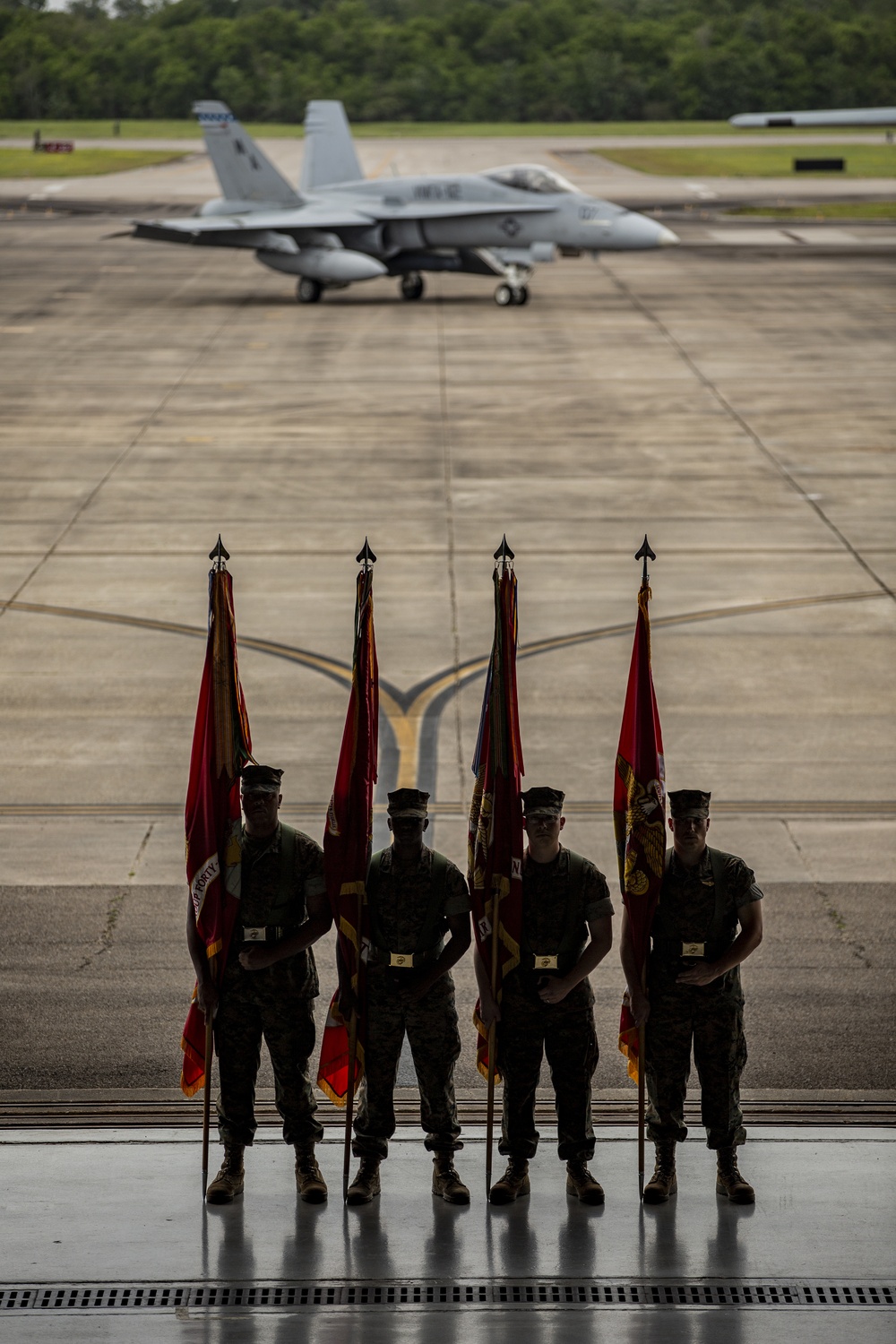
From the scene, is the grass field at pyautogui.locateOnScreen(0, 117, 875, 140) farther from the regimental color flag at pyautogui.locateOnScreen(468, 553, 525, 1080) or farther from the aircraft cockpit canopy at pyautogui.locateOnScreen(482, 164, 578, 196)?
the regimental color flag at pyautogui.locateOnScreen(468, 553, 525, 1080)

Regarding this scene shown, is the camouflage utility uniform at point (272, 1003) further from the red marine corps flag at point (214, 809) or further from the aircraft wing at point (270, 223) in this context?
the aircraft wing at point (270, 223)

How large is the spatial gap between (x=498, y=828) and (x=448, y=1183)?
150cm

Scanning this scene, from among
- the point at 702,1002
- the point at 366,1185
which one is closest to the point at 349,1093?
the point at 366,1185

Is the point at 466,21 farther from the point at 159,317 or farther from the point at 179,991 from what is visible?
the point at 179,991

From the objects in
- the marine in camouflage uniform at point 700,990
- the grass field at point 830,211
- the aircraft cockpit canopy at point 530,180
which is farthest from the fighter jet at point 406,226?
the marine in camouflage uniform at point 700,990

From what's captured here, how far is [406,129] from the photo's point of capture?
12431cm

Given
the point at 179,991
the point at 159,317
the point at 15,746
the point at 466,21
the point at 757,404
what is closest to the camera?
the point at 179,991

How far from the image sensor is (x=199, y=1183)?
705 cm

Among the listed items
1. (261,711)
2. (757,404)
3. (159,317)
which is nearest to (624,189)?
(159,317)

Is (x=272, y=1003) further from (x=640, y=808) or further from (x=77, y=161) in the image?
(x=77, y=161)

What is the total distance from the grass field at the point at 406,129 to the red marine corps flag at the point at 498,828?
4513 inches

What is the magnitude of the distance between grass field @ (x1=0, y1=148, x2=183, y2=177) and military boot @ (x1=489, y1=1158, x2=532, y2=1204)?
8582 cm

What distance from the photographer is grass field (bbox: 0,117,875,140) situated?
120 metres

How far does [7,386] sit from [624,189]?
50026 millimetres
